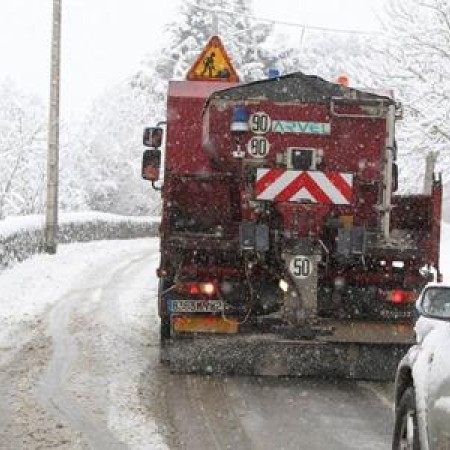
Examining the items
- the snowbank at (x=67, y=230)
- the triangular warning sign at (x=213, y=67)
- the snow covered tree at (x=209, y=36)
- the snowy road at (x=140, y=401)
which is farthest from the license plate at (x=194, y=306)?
the snow covered tree at (x=209, y=36)

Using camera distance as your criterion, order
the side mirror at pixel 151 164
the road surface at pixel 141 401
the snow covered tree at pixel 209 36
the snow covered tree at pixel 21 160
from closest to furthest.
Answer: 1. the road surface at pixel 141 401
2. the side mirror at pixel 151 164
3. the snow covered tree at pixel 209 36
4. the snow covered tree at pixel 21 160

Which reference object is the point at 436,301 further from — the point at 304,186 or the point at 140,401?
the point at 304,186

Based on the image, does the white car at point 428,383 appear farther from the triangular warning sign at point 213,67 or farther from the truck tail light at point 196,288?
the triangular warning sign at point 213,67

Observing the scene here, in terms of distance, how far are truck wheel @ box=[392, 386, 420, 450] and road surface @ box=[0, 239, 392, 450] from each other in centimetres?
102

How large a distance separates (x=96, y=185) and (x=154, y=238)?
19.8 m

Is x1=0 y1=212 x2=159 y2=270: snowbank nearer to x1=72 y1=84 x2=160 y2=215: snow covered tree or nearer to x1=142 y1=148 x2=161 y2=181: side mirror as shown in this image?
x1=142 y1=148 x2=161 y2=181: side mirror

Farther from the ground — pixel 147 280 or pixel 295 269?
pixel 295 269

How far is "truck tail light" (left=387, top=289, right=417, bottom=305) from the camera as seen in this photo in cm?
795

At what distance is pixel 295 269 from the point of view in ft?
24.8

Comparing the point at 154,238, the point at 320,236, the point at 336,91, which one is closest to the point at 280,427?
the point at 320,236

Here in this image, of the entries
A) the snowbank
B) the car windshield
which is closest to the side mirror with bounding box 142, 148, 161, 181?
the car windshield

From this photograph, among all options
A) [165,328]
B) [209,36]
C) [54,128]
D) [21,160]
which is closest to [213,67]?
[165,328]

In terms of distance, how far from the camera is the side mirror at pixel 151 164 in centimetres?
951

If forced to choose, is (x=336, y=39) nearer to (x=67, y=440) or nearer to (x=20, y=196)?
(x=20, y=196)
